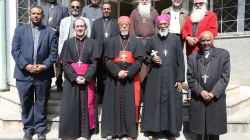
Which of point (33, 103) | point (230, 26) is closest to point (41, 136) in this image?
point (33, 103)

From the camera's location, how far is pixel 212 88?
3754 millimetres

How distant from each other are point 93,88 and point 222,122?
6.51 feet

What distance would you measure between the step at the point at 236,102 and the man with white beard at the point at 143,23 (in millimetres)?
1750

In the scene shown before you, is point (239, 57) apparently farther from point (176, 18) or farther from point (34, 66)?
point (34, 66)

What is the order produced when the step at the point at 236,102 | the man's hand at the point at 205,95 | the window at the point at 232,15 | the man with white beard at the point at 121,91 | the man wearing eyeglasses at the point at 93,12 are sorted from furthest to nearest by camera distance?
1. the window at the point at 232,15
2. the man wearing eyeglasses at the point at 93,12
3. the step at the point at 236,102
4. the man with white beard at the point at 121,91
5. the man's hand at the point at 205,95

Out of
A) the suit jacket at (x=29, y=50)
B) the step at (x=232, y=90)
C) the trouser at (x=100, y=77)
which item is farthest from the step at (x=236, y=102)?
the suit jacket at (x=29, y=50)

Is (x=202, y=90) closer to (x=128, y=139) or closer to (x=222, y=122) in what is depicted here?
(x=222, y=122)

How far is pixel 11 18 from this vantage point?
6.34 m

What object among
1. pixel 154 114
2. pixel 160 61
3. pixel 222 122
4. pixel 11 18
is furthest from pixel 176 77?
pixel 11 18

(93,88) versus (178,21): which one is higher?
(178,21)

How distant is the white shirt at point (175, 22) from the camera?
4812mm

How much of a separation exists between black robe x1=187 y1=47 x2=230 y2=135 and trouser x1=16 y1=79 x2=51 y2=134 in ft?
7.56

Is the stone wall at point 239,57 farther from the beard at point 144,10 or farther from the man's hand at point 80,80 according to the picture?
the man's hand at point 80,80

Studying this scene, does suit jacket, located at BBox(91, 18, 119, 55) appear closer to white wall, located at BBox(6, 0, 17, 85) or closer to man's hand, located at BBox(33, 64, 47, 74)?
man's hand, located at BBox(33, 64, 47, 74)
